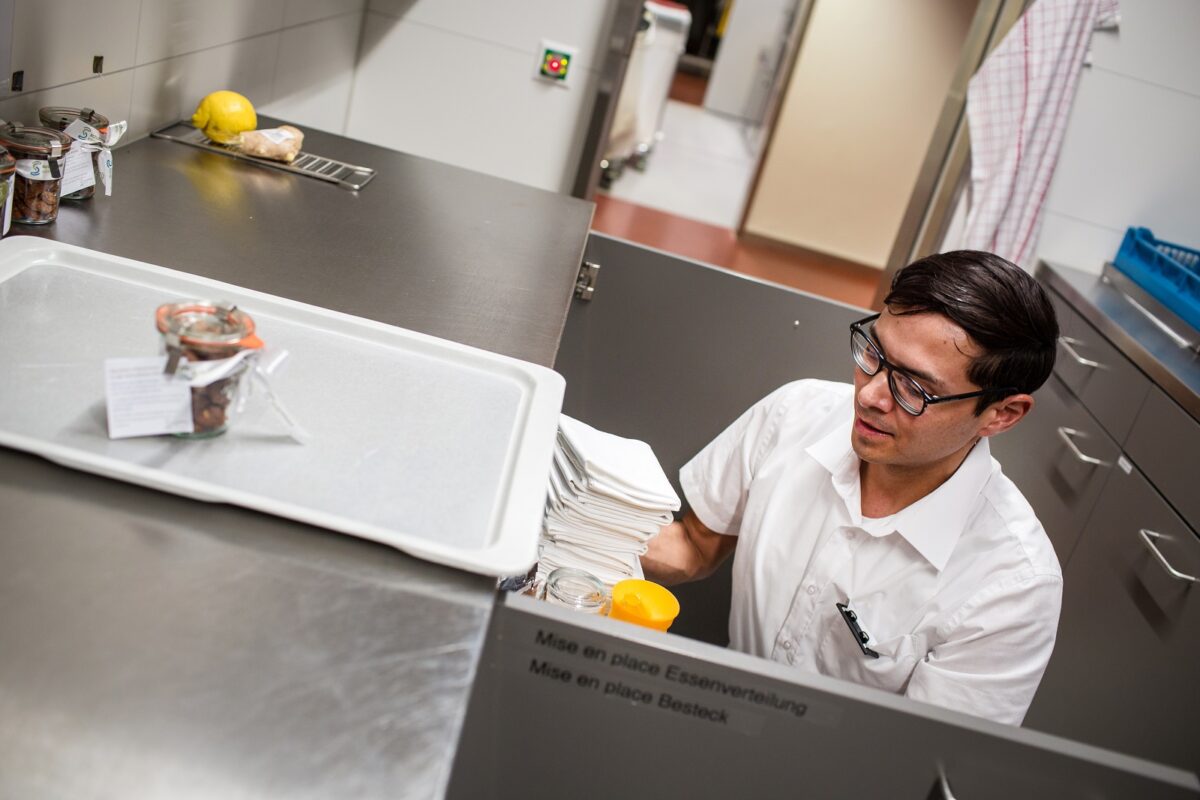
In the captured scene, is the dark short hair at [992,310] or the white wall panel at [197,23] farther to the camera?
the white wall panel at [197,23]

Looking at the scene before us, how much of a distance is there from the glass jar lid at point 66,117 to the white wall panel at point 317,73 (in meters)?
0.84

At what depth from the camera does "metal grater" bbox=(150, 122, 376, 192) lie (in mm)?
→ 1826

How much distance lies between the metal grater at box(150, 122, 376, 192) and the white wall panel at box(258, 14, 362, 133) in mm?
392

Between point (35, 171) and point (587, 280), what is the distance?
3.11ft

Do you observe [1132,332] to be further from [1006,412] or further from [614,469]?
[614,469]

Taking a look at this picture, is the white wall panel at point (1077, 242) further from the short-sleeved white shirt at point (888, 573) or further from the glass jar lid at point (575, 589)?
the glass jar lid at point (575, 589)

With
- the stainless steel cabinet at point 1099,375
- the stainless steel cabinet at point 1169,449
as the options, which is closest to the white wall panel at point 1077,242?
the stainless steel cabinet at point 1099,375

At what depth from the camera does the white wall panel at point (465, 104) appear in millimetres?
2775

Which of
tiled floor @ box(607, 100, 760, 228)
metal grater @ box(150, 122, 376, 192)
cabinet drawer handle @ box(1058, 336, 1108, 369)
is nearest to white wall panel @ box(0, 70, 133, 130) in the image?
metal grater @ box(150, 122, 376, 192)

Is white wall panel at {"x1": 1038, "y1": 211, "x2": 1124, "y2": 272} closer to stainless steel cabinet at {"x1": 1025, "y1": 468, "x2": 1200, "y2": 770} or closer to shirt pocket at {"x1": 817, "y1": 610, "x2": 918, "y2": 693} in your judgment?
stainless steel cabinet at {"x1": 1025, "y1": 468, "x2": 1200, "y2": 770}

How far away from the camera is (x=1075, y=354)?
268 centimetres

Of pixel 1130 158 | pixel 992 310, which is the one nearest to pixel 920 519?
pixel 992 310

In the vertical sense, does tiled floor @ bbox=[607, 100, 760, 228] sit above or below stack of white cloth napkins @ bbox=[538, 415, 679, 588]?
below

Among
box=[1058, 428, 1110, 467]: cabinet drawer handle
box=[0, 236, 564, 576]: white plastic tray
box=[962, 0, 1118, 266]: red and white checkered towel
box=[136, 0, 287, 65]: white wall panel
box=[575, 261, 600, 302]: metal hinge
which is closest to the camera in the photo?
box=[0, 236, 564, 576]: white plastic tray
